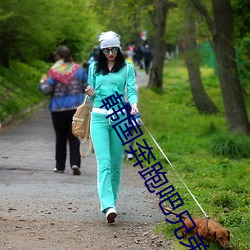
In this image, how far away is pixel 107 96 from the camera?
7.56m

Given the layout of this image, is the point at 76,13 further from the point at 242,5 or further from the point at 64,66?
the point at 64,66

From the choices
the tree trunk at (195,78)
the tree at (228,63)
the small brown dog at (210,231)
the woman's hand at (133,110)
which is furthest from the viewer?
the tree trunk at (195,78)

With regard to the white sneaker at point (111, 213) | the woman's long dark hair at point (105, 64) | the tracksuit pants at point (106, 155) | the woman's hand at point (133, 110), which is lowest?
the white sneaker at point (111, 213)

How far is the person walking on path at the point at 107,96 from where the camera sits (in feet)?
24.6

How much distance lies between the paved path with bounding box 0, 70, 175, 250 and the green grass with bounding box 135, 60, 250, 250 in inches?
15.7

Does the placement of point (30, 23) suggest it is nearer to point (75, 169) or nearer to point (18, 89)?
point (18, 89)

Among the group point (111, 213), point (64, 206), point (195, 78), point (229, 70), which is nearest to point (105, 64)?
point (111, 213)

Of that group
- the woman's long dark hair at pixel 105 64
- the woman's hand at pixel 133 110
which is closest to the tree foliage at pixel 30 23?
the woman's long dark hair at pixel 105 64

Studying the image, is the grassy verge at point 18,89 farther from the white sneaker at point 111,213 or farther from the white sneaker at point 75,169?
the white sneaker at point 111,213

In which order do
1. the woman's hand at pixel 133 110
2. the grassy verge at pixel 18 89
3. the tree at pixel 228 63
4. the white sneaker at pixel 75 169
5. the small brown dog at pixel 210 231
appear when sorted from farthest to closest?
the grassy verge at pixel 18 89, the tree at pixel 228 63, the white sneaker at pixel 75 169, the woman's hand at pixel 133 110, the small brown dog at pixel 210 231

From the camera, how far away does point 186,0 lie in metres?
19.1

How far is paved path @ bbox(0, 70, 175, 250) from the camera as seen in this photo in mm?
6820

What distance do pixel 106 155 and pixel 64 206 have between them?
1.15m

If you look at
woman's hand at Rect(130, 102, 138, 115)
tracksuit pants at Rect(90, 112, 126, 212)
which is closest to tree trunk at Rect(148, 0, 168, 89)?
tracksuit pants at Rect(90, 112, 126, 212)
